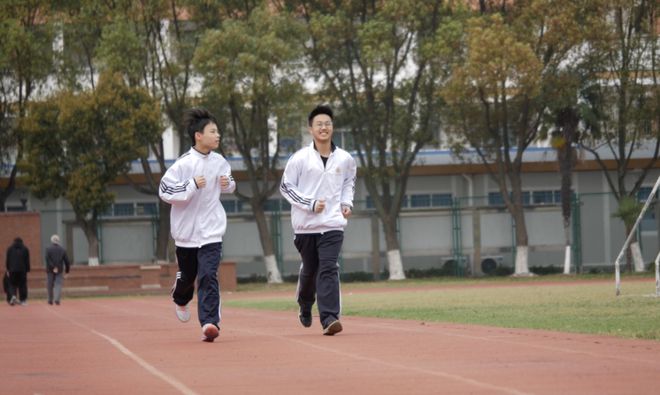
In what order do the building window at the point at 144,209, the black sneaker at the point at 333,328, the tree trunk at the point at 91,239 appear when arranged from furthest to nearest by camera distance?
the building window at the point at 144,209, the tree trunk at the point at 91,239, the black sneaker at the point at 333,328

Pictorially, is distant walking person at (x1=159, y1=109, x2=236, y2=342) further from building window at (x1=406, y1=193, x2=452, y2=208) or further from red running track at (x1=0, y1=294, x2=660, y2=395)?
building window at (x1=406, y1=193, x2=452, y2=208)

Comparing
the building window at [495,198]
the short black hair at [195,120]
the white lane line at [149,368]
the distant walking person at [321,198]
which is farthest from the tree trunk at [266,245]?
the short black hair at [195,120]

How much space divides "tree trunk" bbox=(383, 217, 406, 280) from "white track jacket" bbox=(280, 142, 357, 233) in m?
37.7

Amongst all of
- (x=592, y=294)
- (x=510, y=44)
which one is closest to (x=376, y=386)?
(x=592, y=294)

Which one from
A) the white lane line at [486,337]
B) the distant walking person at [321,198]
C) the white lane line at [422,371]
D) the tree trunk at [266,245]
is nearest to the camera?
the white lane line at [422,371]

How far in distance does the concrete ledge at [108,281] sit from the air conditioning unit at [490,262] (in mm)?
14842

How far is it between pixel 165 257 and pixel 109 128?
7.43 meters

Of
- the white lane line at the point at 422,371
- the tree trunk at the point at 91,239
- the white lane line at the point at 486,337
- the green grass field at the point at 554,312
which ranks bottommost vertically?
the green grass field at the point at 554,312

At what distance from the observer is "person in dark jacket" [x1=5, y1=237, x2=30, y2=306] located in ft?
121

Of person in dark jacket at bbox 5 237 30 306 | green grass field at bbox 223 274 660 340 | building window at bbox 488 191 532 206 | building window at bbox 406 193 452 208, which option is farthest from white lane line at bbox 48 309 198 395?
building window at bbox 488 191 532 206

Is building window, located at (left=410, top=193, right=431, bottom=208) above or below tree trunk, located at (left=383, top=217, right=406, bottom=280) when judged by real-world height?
above

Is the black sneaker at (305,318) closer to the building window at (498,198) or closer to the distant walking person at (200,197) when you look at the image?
the distant walking person at (200,197)

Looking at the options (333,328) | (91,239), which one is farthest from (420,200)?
(333,328)

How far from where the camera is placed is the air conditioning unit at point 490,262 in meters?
54.8
